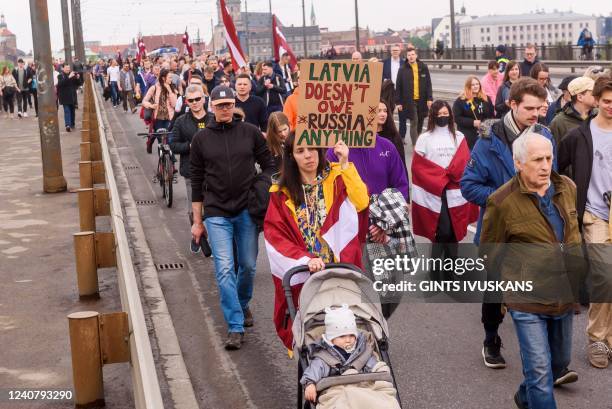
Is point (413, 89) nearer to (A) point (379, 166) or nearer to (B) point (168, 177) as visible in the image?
(B) point (168, 177)

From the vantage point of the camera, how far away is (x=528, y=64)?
55.7 ft

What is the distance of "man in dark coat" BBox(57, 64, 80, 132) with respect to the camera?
2934 centimetres

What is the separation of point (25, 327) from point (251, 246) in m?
1.97

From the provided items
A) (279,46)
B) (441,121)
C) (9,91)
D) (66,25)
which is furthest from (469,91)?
(66,25)

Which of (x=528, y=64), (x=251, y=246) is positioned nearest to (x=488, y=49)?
(x=528, y=64)

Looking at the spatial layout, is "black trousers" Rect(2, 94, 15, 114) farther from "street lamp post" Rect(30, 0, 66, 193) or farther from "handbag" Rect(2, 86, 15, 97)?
"street lamp post" Rect(30, 0, 66, 193)

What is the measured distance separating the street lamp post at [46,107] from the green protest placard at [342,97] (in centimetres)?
1044

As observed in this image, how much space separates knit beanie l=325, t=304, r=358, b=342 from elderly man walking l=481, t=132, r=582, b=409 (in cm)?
99

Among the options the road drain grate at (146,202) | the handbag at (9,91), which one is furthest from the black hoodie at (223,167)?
the handbag at (9,91)

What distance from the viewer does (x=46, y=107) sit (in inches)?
655

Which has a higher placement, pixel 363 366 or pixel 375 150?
pixel 375 150

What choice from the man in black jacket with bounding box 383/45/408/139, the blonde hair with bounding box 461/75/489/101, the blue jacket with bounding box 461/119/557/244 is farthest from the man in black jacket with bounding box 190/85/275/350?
the man in black jacket with bounding box 383/45/408/139

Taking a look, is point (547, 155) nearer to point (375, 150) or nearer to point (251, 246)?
point (375, 150)

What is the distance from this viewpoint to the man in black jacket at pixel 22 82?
116 feet
